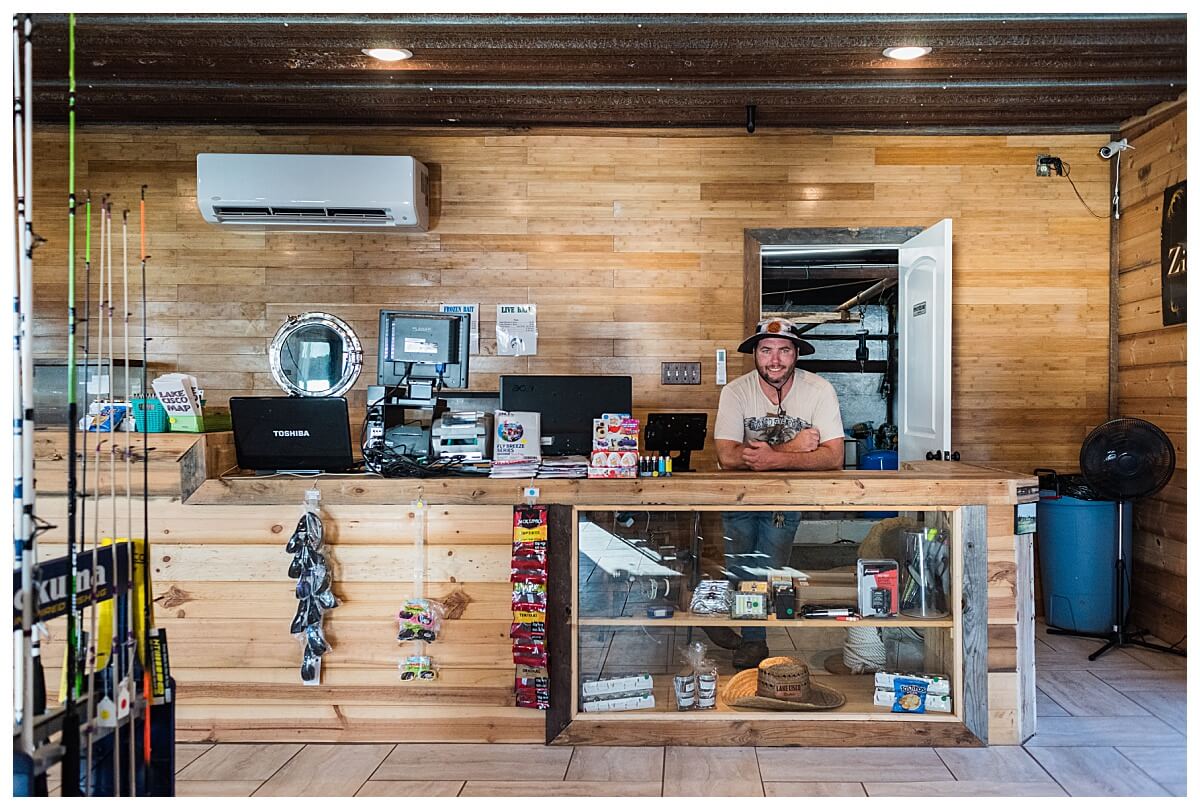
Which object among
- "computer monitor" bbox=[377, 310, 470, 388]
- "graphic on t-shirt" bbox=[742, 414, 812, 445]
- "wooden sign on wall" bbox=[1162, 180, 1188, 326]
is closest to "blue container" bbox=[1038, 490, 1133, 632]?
"wooden sign on wall" bbox=[1162, 180, 1188, 326]

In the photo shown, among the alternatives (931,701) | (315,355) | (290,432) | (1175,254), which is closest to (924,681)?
(931,701)

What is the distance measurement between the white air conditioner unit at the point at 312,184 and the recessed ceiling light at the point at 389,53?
0.78m

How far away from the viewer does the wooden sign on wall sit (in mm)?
4184

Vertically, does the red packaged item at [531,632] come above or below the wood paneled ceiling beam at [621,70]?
below

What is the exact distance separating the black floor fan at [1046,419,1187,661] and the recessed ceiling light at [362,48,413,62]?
3.65 meters

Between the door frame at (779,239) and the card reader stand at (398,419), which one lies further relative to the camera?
the door frame at (779,239)

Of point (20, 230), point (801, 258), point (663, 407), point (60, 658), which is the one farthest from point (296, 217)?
point (801, 258)

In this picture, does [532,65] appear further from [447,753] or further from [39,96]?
[447,753]

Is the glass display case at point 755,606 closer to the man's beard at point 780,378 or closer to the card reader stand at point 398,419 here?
the card reader stand at point 398,419

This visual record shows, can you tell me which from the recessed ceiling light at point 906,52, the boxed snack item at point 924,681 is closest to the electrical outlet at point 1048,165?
the recessed ceiling light at point 906,52

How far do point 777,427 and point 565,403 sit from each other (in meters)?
0.94

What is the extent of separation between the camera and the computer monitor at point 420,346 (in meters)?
3.36

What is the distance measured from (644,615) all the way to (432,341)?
1.30 m

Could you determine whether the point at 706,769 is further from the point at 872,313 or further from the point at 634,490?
the point at 872,313
